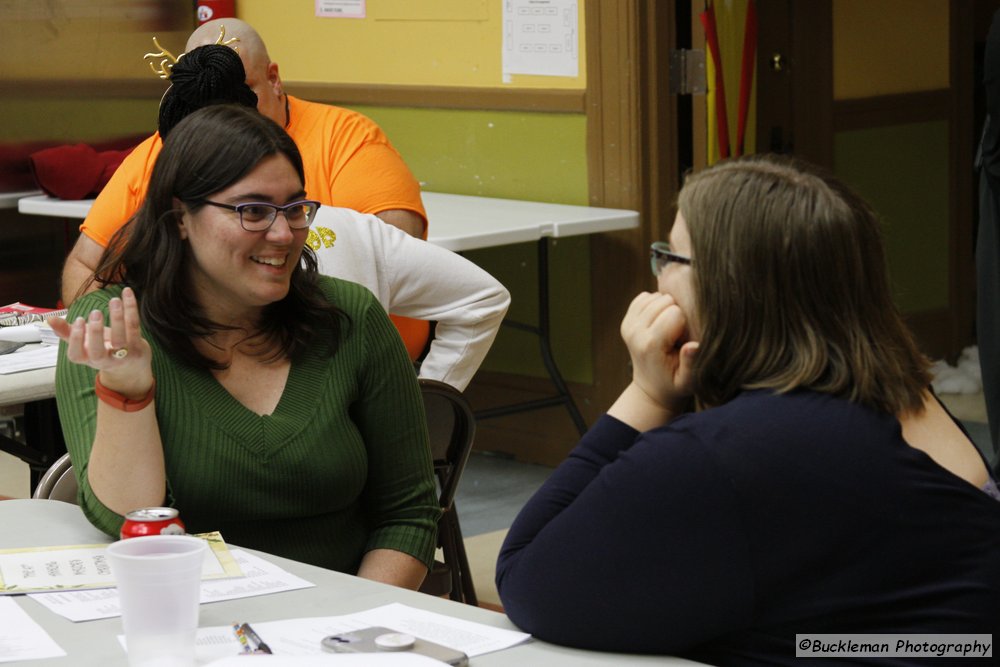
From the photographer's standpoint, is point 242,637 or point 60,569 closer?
point 242,637

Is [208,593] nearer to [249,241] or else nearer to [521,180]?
[249,241]

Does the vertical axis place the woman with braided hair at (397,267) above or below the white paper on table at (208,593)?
above

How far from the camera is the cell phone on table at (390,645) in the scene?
1377 millimetres

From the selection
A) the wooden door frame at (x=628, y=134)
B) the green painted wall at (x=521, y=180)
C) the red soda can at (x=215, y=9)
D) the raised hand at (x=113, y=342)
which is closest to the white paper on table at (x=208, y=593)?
the raised hand at (x=113, y=342)

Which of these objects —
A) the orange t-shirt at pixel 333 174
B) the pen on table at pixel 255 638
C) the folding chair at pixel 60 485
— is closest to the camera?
the pen on table at pixel 255 638

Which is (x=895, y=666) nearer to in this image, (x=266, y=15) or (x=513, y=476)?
(x=513, y=476)

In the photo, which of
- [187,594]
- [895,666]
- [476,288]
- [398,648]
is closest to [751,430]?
[895,666]

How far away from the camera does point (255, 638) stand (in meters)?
1.42

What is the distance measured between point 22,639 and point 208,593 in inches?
8.3

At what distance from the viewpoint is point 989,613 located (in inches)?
55.0

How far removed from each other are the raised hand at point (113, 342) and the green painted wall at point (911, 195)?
4.23 metres

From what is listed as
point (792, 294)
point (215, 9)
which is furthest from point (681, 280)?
point (215, 9)

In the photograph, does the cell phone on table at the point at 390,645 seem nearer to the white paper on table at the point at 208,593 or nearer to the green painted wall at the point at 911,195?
the white paper on table at the point at 208,593

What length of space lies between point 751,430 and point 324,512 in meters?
0.84
